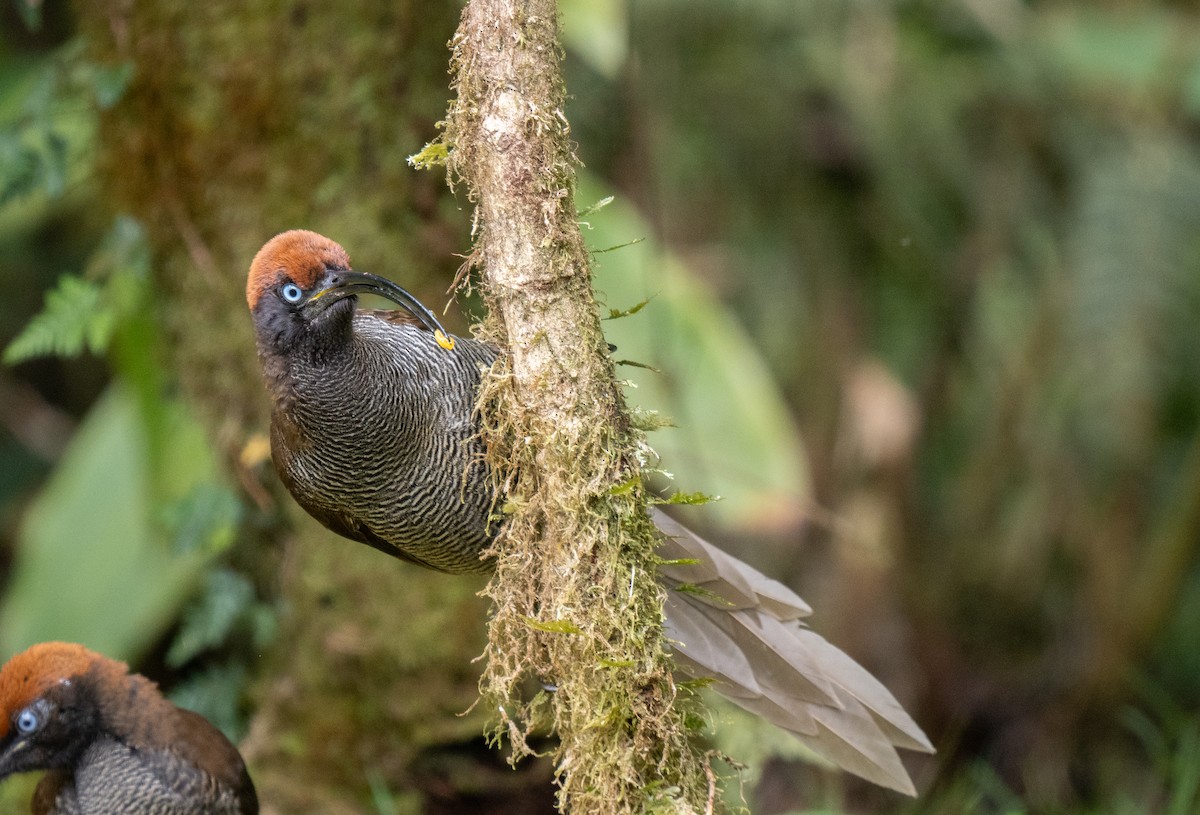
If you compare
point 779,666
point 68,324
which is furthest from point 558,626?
point 68,324

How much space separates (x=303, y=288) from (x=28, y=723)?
1436mm

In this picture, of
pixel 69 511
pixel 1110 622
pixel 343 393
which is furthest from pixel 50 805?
pixel 1110 622

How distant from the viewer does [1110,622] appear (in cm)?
568

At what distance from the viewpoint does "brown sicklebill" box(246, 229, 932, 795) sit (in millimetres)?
2598

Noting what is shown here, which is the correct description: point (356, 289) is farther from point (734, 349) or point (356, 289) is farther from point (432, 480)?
point (734, 349)

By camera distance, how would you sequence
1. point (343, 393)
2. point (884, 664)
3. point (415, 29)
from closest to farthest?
point (343, 393) < point (415, 29) < point (884, 664)

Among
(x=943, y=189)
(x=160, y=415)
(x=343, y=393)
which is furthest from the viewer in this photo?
(x=943, y=189)

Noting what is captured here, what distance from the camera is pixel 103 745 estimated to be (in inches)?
126

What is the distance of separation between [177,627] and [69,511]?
2.20ft

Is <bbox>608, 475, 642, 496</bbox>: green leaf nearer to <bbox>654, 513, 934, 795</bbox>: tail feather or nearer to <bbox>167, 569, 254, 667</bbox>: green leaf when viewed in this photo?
<bbox>654, 513, 934, 795</bbox>: tail feather

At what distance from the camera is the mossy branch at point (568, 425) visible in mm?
2248

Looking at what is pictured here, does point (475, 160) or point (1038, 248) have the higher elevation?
point (1038, 248)

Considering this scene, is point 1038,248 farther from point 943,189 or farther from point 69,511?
point 69,511

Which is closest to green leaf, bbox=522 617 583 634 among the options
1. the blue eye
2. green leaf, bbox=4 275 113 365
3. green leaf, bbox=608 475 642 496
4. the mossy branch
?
the mossy branch
